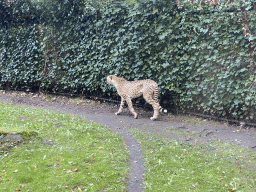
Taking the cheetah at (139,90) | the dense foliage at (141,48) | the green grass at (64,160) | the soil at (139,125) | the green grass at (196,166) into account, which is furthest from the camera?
the cheetah at (139,90)

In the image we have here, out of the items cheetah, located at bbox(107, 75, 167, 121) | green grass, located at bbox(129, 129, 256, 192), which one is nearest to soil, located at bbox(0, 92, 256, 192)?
green grass, located at bbox(129, 129, 256, 192)

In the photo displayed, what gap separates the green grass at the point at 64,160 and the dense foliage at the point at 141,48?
3.20 metres

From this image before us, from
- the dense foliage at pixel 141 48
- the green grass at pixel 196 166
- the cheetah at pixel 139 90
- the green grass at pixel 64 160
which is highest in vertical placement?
the dense foliage at pixel 141 48

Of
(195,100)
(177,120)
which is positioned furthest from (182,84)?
(177,120)

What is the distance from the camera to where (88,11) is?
32.3 ft

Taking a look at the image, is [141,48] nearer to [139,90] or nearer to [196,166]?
[139,90]

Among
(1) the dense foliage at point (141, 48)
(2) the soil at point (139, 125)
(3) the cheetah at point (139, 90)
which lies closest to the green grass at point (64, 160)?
(2) the soil at point (139, 125)

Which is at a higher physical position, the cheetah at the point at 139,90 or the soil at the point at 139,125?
the cheetah at the point at 139,90

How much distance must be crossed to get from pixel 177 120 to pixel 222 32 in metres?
2.99

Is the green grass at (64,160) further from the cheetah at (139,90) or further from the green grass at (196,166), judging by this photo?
the cheetah at (139,90)

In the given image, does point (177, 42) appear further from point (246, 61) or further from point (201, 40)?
point (246, 61)

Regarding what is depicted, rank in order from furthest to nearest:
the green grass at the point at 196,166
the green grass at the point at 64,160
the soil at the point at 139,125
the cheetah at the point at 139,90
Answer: the cheetah at the point at 139,90 < the soil at the point at 139,125 < the green grass at the point at 196,166 < the green grass at the point at 64,160

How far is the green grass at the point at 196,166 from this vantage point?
12.1ft

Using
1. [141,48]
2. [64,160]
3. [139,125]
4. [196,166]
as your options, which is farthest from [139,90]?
[64,160]
